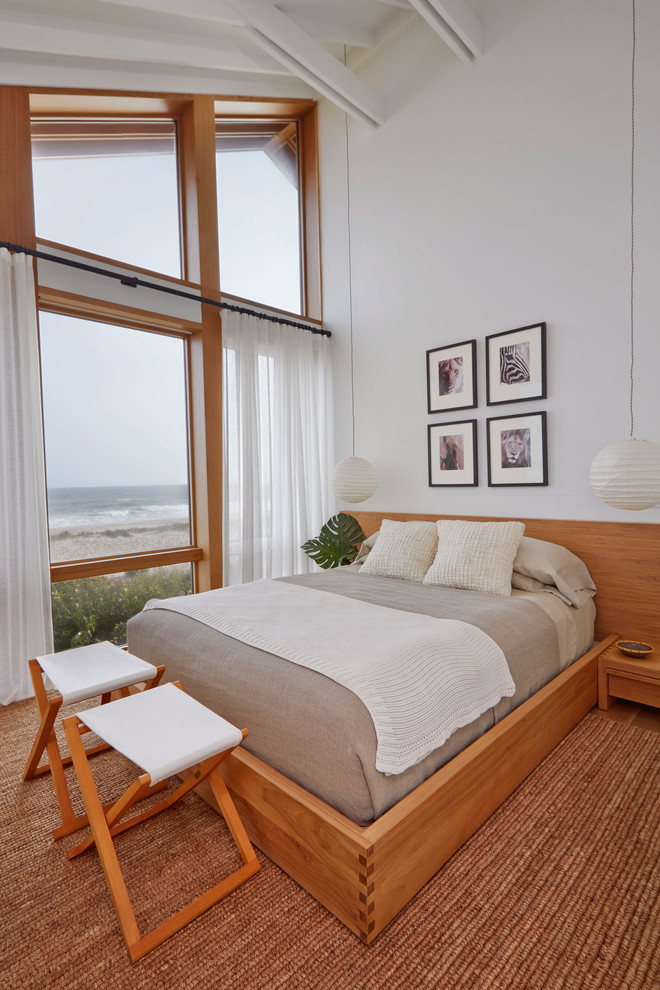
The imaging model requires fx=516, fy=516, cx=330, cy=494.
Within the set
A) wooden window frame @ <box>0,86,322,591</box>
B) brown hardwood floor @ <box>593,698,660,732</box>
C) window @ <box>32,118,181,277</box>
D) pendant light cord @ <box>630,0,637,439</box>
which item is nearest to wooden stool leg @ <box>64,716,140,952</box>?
wooden window frame @ <box>0,86,322,591</box>

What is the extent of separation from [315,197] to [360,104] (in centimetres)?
91

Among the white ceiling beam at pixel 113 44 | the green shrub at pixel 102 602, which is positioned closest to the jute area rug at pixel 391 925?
the green shrub at pixel 102 602

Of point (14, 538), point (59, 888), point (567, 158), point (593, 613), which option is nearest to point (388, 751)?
point (59, 888)

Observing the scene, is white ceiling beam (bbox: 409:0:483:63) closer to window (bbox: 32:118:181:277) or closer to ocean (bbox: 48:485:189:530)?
window (bbox: 32:118:181:277)

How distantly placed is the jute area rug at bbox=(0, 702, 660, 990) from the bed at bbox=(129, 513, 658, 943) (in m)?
0.07

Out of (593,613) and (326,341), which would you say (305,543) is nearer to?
(326,341)

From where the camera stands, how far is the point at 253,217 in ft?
13.8

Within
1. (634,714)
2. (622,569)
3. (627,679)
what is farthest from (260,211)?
(634,714)

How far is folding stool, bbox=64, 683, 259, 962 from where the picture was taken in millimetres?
1306

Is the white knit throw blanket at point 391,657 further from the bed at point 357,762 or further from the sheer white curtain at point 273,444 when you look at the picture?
the sheer white curtain at point 273,444

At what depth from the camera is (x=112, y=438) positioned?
3482mm

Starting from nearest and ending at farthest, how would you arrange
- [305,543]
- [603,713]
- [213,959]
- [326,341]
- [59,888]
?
1. [213,959]
2. [59,888]
3. [603,713]
4. [305,543]
5. [326,341]

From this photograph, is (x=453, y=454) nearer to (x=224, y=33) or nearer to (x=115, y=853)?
(x=115, y=853)

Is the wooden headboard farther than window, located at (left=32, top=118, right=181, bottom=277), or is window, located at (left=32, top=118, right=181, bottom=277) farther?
window, located at (left=32, top=118, right=181, bottom=277)
